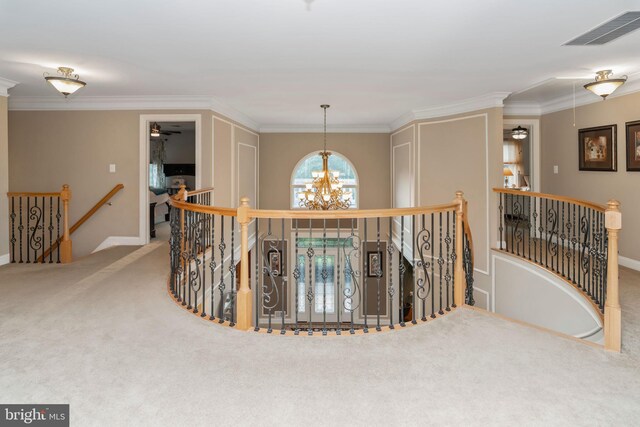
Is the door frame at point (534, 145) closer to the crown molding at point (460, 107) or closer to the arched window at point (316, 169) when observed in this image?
the crown molding at point (460, 107)

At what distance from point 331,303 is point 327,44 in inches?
318

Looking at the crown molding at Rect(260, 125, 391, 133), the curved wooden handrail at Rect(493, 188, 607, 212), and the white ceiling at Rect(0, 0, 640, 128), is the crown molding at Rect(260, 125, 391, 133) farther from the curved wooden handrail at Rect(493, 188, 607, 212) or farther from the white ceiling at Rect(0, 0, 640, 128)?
the curved wooden handrail at Rect(493, 188, 607, 212)

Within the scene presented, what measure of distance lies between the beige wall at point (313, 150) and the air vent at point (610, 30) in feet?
21.6

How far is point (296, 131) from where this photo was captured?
34.3ft

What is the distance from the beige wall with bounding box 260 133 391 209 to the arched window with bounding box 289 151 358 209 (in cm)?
12

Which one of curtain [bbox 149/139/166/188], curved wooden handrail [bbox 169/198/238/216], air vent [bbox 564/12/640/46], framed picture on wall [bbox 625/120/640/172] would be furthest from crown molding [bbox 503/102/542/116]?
curtain [bbox 149/139/166/188]

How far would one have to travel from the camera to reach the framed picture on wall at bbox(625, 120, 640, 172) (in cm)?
553

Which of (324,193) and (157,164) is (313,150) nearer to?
(324,193)

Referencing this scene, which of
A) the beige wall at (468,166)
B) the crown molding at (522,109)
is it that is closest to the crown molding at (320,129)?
the beige wall at (468,166)

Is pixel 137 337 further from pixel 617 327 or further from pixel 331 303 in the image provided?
pixel 331 303

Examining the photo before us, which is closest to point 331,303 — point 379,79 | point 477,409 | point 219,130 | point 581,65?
point 219,130

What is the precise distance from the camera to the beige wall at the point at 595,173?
5672mm

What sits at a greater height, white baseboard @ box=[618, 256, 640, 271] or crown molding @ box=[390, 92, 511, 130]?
crown molding @ box=[390, 92, 511, 130]

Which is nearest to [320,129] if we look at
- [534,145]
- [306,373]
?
[534,145]
